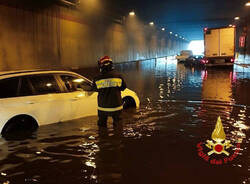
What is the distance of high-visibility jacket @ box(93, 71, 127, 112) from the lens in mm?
5195

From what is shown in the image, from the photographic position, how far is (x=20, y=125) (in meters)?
5.79

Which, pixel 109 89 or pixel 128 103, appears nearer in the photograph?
pixel 109 89

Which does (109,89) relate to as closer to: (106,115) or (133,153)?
(106,115)

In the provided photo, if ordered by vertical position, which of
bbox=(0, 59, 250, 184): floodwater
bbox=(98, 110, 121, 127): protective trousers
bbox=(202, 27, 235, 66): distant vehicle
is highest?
bbox=(202, 27, 235, 66): distant vehicle

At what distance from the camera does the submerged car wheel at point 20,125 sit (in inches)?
218

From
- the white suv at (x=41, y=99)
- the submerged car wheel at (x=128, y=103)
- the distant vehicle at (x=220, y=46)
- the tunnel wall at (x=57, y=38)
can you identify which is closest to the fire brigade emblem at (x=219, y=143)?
the white suv at (x=41, y=99)

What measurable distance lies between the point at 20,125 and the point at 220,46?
23397 mm

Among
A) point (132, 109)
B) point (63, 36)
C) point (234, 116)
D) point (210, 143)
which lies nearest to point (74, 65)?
point (63, 36)

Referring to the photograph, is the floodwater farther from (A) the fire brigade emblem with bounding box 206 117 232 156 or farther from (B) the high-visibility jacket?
(B) the high-visibility jacket

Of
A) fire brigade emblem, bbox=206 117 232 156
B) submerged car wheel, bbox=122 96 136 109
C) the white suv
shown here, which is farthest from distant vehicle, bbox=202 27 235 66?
fire brigade emblem, bbox=206 117 232 156

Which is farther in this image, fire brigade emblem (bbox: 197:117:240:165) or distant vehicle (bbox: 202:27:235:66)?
distant vehicle (bbox: 202:27:235:66)

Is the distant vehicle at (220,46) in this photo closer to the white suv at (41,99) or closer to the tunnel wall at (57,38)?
the tunnel wall at (57,38)

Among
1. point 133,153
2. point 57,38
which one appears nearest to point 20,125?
point 133,153

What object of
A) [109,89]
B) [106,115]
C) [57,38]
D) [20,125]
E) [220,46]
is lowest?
[20,125]
